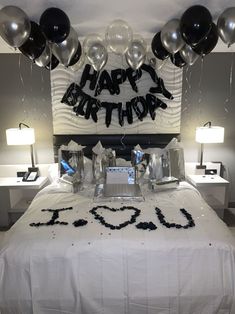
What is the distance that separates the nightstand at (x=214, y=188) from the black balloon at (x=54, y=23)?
214 cm

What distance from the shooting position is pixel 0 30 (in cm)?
182

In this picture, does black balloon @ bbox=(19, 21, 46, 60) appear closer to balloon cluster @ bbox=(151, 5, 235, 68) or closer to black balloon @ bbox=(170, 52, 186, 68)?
balloon cluster @ bbox=(151, 5, 235, 68)

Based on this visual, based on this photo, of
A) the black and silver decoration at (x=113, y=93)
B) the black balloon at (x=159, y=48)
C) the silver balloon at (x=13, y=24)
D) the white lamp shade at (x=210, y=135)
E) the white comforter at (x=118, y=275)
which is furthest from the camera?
the black and silver decoration at (x=113, y=93)

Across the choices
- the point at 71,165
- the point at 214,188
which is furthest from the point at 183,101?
the point at 71,165

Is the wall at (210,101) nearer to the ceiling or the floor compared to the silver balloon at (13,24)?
nearer to the floor

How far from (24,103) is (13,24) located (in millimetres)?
1569

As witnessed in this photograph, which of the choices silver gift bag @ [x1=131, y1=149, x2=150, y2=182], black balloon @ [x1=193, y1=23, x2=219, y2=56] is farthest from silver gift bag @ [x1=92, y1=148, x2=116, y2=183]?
black balloon @ [x1=193, y1=23, x2=219, y2=56]

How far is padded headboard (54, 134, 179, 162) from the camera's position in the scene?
325 centimetres

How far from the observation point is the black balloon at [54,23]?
1833 millimetres

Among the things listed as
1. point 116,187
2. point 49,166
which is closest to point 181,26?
point 116,187

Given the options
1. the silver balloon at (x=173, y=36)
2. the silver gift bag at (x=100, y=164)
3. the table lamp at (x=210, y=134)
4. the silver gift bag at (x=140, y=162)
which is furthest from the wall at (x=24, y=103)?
the table lamp at (x=210, y=134)

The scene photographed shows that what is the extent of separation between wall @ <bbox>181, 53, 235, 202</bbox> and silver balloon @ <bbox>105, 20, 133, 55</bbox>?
127 cm

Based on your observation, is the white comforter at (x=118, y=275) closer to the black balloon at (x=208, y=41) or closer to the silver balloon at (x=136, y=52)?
the black balloon at (x=208, y=41)

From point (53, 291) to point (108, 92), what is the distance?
228 centimetres
